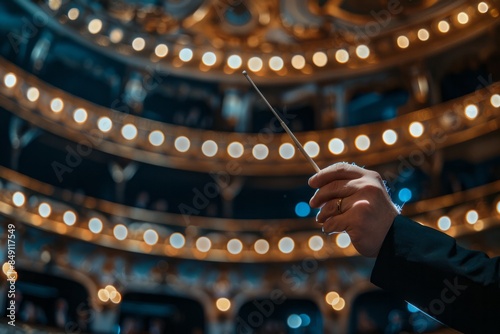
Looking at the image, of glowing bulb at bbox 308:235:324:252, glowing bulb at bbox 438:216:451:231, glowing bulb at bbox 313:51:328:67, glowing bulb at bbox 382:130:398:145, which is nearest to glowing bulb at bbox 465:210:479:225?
glowing bulb at bbox 438:216:451:231

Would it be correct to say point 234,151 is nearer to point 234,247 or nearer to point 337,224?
point 234,247

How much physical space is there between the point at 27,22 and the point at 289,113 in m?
7.18

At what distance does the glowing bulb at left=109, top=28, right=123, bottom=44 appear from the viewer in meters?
17.2

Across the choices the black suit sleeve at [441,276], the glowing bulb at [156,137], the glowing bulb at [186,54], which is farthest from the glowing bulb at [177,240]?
the black suit sleeve at [441,276]

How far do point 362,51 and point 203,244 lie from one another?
6.60 metres

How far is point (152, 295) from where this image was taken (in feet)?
54.3

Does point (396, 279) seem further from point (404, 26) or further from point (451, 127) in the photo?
point (404, 26)

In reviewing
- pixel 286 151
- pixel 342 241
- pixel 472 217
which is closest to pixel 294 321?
pixel 342 241

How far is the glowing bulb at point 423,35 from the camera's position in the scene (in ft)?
56.8

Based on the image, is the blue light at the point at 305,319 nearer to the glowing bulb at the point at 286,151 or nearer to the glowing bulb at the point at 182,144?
the glowing bulb at the point at 286,151

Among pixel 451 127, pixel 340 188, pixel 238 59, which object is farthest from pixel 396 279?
pixel 238 59

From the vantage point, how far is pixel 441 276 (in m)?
1.85

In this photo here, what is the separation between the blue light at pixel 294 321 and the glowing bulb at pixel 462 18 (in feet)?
27.6

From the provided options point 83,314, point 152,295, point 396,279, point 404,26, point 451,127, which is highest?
point 404,26
